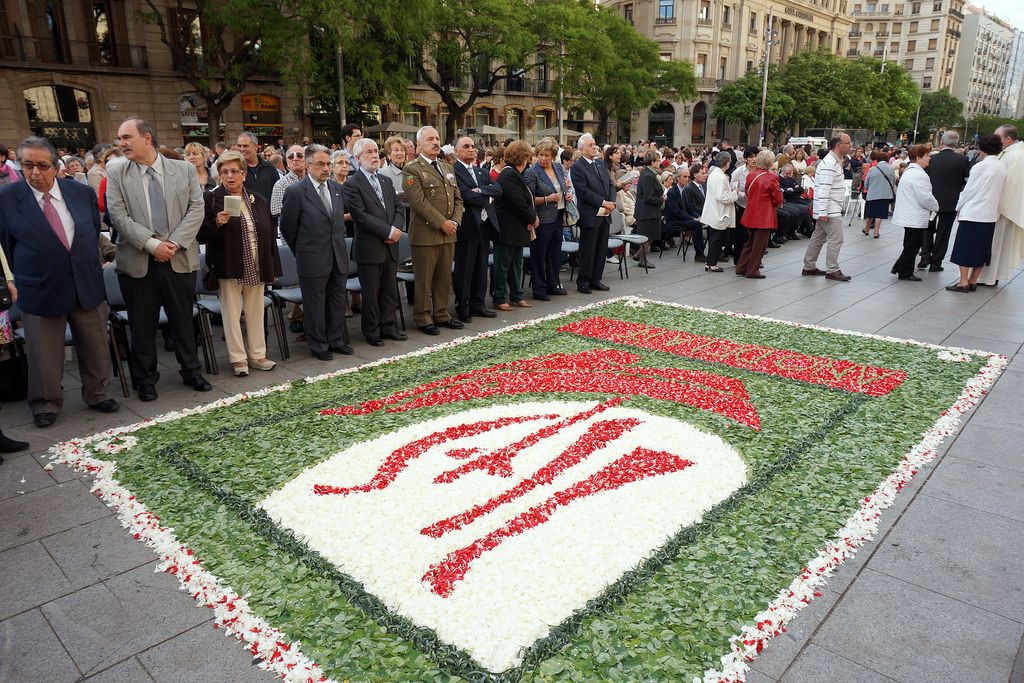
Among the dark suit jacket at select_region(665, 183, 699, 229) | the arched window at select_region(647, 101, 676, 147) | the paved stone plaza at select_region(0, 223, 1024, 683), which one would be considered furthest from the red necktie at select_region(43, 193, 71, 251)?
the arched window at select_region(647, 101, 676, 147)

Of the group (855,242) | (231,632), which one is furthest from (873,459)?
(855,242)

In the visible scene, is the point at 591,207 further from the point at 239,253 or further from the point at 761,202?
the point at 239,253

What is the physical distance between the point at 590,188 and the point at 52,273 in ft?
21.7

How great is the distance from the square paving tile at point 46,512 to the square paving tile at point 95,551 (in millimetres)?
109

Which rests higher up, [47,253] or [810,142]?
[810,142]

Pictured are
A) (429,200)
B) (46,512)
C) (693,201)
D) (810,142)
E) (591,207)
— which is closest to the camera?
(46,512)

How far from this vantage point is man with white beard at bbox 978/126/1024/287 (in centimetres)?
966

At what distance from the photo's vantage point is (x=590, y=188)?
383 inches

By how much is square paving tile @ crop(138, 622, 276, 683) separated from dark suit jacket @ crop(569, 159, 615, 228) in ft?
25.6

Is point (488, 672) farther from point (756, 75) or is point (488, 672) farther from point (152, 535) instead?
point (756, 75)

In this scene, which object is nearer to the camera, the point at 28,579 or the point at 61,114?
the point at 28,579

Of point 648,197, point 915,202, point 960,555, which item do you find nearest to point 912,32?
point 915,202

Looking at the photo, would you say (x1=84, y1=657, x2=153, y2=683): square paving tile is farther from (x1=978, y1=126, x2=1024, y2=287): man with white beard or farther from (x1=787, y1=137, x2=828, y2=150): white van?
(x1=787, y1=137, x2=828, y2=150): white van

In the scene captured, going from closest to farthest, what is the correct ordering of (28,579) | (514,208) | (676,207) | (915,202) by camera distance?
(28,579) < (514,208) < (915,202) < (676,207)
